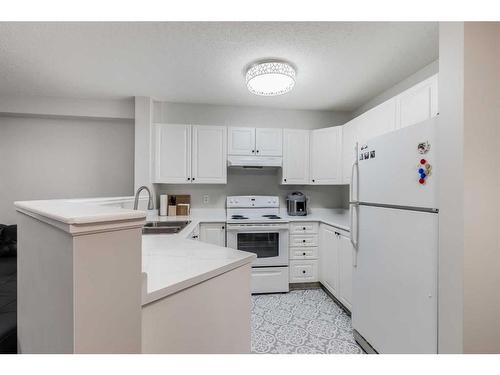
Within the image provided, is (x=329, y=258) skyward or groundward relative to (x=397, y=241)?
groundward

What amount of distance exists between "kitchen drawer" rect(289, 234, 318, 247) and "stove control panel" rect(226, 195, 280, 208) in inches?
23.7

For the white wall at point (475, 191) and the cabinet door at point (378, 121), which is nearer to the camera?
the white wall at point (475, 191)

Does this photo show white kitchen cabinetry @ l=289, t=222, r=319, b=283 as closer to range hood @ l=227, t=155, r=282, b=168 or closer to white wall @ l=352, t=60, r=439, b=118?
range hood @ l=227, t=155, r=282, b=168

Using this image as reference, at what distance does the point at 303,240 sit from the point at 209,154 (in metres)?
1.64

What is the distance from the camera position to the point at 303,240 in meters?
2.81

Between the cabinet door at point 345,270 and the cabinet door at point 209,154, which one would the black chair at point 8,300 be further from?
the cabinet door at point 345,270

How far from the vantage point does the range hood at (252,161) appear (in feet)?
9.69

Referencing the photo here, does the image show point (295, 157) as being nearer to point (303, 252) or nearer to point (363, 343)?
point (303, 252)

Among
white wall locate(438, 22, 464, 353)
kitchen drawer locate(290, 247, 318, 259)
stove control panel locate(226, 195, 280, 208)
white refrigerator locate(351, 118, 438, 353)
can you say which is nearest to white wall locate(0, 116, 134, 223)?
stove control panel locate(226, 195, 280, 208)

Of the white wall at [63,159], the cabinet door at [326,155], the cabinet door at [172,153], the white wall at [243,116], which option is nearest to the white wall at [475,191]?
the cabinet door at [326,155]

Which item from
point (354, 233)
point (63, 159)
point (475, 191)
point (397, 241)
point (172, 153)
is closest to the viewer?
point (475, 191)

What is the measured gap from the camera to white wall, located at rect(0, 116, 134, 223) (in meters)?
3.01

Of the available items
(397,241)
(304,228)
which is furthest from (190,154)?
A: (397,241)

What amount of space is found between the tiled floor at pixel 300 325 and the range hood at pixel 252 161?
162cm
